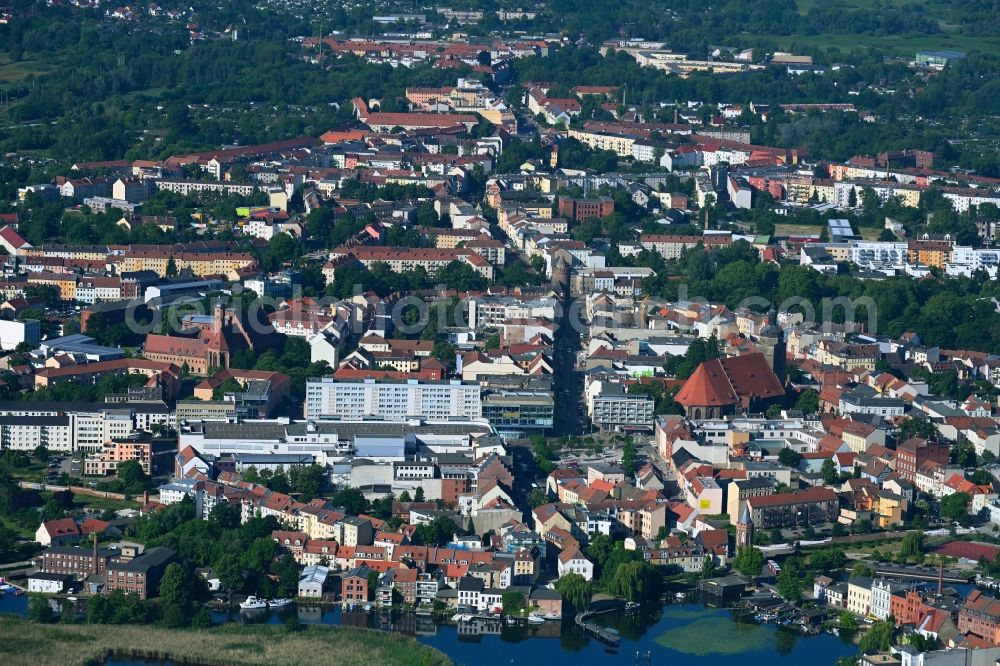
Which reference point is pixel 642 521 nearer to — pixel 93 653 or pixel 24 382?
pixel 93 653

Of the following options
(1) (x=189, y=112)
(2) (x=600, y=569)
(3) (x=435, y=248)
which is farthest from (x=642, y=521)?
(1) (x=189, y=112)

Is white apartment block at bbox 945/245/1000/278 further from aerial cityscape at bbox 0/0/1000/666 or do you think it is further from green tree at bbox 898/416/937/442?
green tree at bbox 898/416/937/442

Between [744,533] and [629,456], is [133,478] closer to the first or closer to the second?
[629,456]

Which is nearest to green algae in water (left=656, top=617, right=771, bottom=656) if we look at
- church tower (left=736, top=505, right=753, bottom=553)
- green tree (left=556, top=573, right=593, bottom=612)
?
green tree (left=556, top=573, right=593, bottom=612)

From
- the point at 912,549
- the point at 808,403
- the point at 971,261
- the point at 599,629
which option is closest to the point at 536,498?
the point at 599,629

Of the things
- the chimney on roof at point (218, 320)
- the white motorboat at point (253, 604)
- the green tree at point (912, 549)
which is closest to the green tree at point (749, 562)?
the green tree at point (912, 549)
